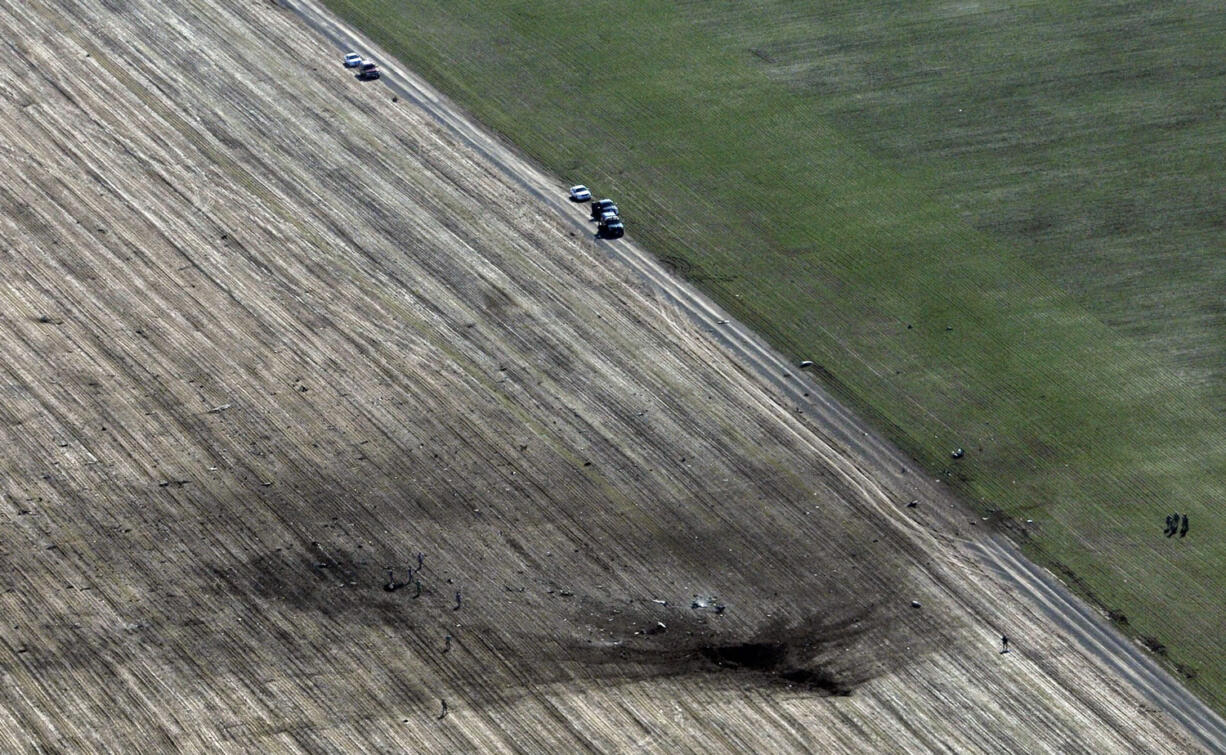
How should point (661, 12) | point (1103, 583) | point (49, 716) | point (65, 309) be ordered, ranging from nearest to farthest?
1. point (49, 716)
2. point (1103, 583)
3. point (65, 309)
4. point (661, 12)

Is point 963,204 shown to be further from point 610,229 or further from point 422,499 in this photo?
point 422,499

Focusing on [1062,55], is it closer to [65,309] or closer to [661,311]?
[661,311]

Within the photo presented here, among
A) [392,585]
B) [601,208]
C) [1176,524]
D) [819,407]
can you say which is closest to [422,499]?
[392,585]

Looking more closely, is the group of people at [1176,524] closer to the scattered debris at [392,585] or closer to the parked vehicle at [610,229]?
the parked vehicle at [610,229]

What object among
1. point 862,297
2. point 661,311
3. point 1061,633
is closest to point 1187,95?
point 862,297

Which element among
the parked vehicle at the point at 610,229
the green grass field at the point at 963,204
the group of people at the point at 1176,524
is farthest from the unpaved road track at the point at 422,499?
the group of people at the point at 1176,524
